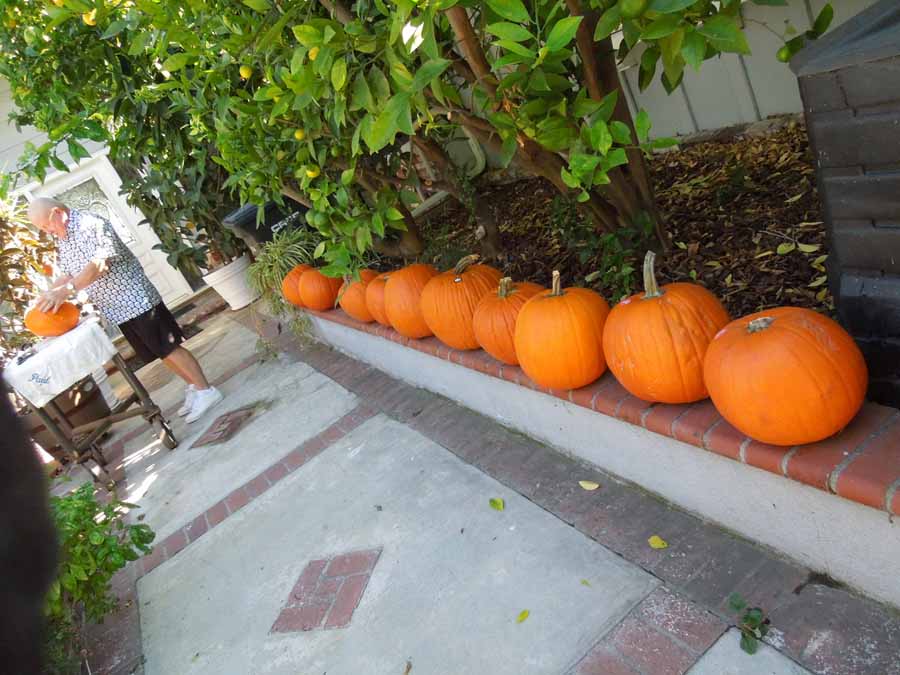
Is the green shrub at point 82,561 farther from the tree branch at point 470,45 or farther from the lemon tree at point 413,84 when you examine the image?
the tree branch at point 470,45

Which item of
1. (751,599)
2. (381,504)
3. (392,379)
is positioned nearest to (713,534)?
(751,599)

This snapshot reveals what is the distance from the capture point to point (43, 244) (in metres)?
Result: 8.12

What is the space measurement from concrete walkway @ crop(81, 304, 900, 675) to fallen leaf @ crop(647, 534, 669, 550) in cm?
2

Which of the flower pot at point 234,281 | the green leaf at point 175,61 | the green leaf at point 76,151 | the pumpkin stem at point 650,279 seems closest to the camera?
the pumpkin stem at point 650,279

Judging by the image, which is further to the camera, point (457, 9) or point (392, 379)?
point (392, 379)

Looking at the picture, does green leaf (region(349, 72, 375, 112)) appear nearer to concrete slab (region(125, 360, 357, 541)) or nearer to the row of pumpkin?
the row of pumpkin

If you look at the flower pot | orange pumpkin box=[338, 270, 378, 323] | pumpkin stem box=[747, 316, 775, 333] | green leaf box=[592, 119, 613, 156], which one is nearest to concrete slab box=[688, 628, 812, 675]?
pumpkin stem box=[747, 316, 775, 333]

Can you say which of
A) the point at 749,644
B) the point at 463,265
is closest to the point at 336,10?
the point at 463,265

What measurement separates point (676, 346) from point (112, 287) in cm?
459

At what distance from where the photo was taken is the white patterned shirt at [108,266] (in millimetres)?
5113

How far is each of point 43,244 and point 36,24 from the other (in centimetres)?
413

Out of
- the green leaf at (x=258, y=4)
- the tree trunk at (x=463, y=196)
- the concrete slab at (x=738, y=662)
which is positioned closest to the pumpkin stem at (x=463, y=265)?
the tree trunk at (x=463, y=196)

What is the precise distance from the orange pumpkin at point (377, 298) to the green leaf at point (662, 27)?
101 inches

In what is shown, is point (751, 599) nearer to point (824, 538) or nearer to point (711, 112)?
point (824, 538)
